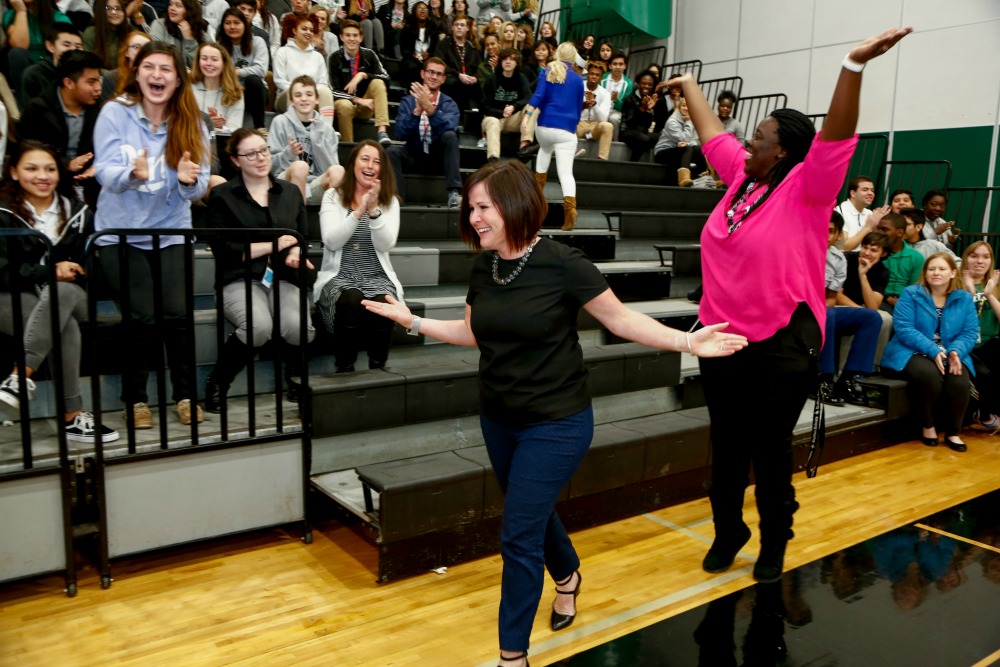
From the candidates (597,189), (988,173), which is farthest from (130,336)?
(988,173)

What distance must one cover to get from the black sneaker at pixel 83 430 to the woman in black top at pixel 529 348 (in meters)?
1.59

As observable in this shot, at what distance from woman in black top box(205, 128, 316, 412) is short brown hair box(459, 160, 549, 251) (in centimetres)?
135

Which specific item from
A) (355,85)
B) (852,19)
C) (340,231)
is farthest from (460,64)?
(340,231)

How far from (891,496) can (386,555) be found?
2.55 meters

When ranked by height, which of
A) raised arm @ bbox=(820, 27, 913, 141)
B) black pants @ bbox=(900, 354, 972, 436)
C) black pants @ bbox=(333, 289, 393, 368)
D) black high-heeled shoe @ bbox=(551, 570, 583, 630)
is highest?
raised arm @ bbox=(820, 27, 913, 141)

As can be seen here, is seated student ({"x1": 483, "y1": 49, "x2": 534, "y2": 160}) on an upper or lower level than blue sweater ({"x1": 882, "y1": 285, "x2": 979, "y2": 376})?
upper

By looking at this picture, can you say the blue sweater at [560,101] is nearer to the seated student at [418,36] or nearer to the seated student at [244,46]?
the seated student at [244,46]

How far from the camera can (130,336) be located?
2.81m

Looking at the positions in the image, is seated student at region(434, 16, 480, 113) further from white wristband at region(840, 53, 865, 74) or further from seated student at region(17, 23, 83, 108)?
white wristband at region(840, 53, 865, 74)

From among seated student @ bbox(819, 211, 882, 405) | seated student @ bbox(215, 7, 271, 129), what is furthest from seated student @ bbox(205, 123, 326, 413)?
seated student @ bbox(819, 211, 882, 405)

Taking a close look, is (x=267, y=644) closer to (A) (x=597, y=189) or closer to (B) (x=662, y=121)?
(A) (x=597, y=189)

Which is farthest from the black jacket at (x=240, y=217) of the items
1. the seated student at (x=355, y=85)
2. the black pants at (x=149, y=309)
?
the seated student at (x=355, y=85)

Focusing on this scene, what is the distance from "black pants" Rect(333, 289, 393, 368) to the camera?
11.2 ft

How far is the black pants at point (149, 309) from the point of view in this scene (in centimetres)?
302
